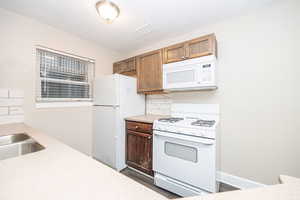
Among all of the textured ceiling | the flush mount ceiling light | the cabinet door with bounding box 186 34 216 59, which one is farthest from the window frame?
the cabinet door with bounding box 186 34 216 59

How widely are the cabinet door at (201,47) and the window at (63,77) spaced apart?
1.87m

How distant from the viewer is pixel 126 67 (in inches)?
105

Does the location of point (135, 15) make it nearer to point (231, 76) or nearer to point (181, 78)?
point (181, 78)

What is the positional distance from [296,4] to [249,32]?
1.46 feet

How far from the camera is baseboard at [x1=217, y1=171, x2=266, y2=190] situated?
167cm

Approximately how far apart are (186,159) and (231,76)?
4.30ft

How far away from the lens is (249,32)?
67.2 inches

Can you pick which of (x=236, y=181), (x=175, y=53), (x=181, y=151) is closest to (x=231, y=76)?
(x=175, y=53)

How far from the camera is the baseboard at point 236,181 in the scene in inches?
65.8

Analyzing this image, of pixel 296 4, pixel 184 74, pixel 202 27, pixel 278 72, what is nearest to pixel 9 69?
pixel 184 74

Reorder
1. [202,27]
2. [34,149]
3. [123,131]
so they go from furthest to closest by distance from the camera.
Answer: [123,131]
[202,27]
[34,149]

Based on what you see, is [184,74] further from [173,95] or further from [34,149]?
[34,149]

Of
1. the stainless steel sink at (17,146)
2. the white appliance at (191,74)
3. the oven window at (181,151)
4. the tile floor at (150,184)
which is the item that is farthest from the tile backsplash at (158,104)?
the stainless steel sink at (17,146)

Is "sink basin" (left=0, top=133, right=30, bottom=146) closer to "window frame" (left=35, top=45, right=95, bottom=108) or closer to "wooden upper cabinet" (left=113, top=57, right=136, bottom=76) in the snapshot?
"window frame" (left=35, top=45, right=95, bottom=108)
